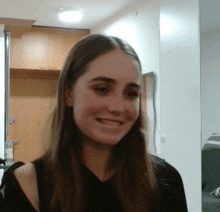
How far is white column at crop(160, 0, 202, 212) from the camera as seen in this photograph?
228 centimetres

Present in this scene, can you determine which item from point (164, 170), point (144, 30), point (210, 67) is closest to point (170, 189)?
point (164, 170)

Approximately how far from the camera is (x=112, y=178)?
810 millimetres

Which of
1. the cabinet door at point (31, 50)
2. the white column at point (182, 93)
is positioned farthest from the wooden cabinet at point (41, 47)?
the white column at point (182, 93)

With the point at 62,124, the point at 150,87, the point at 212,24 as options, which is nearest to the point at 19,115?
the point at 150,87

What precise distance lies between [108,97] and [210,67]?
165 centimetres

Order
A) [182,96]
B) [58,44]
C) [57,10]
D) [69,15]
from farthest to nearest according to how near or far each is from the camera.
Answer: [58,44] → [69,15] → [57,10] → [182,96]

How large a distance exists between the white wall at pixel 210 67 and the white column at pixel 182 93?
0.13ft

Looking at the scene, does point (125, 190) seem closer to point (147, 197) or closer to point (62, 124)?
point (147, 197)

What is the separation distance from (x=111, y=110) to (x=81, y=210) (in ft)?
0.80

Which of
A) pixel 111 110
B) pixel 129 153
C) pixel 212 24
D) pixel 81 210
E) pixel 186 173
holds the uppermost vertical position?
pixel 212 24

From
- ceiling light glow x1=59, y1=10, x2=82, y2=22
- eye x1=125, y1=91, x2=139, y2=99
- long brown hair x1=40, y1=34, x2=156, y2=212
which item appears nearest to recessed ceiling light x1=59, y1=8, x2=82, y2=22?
ceiling light glow x1=59, y1=10, x2=82, y2=22

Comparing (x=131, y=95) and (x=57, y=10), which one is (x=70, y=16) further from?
(x=131, y=95)

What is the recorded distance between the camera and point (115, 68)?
0.70m

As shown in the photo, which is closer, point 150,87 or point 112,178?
point 112,178
